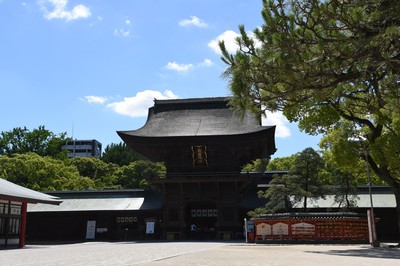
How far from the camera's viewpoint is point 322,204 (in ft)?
91.9

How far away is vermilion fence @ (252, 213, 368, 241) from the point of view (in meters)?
22.0

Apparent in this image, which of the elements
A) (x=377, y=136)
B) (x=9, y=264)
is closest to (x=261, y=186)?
(x=377, y=136)

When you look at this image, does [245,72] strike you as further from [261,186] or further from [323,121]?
[261,186]

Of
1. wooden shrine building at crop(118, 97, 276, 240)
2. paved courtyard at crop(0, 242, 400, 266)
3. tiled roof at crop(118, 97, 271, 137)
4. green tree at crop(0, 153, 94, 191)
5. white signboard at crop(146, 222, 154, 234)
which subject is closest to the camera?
paved courtyard at crop(0, 242, 400, 266)

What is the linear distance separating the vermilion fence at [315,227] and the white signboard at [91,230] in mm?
13922

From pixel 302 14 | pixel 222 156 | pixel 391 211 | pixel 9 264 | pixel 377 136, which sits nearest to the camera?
pixel 302 14

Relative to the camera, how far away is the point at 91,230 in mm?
30703

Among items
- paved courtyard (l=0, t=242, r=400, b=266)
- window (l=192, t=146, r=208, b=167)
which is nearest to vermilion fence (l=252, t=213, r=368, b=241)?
paved courtyard (l=0, t=242, r=400, b=266)

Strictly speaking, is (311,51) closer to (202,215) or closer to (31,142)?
(202,215)

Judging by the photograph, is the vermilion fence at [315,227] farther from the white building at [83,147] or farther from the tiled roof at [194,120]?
the white building at [83,147]

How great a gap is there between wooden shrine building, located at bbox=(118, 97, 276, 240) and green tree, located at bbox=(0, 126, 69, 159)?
32.4 meters

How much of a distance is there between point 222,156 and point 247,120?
3852 millimetres

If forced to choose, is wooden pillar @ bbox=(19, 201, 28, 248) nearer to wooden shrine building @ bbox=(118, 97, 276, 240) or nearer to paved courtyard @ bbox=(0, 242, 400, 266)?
paved courtyard @ bbox=(0, 242, 400, 266)

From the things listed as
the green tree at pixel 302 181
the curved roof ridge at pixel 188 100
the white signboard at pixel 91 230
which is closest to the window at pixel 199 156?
the curved roof ridge at pixel 188 100
